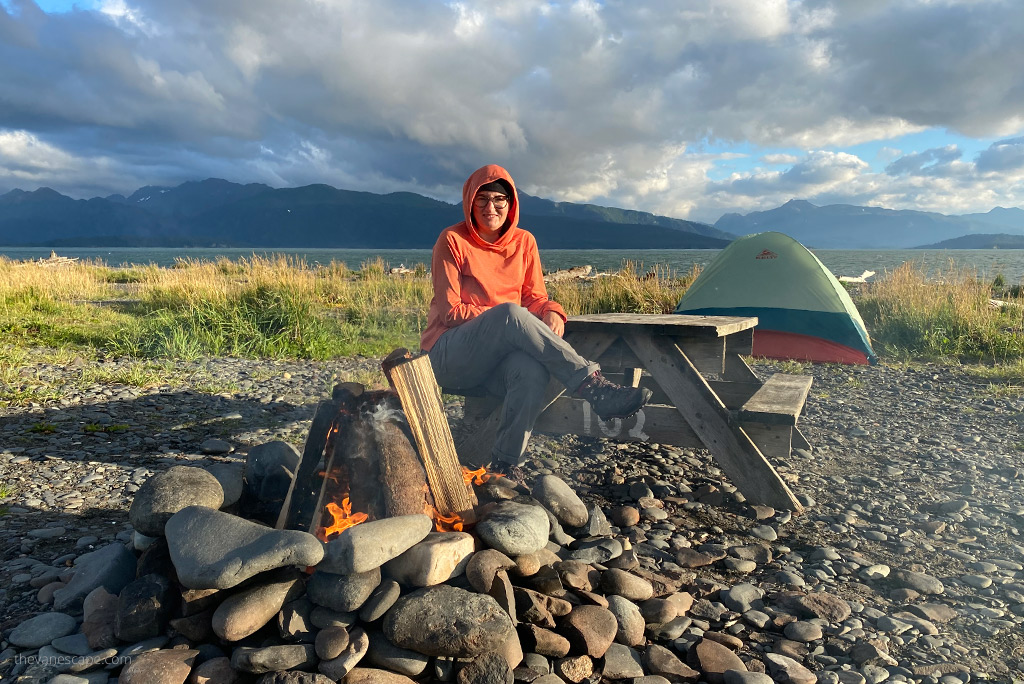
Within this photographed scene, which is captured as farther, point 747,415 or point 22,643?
point 747,415

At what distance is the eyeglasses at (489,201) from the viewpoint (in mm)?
3596

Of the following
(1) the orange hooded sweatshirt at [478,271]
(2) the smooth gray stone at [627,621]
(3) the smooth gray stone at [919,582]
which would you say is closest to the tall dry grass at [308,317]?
(1) the orange hooded sweatshirt at [478,271]

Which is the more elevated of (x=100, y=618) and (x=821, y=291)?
(x=821, y=291)

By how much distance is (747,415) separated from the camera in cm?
335

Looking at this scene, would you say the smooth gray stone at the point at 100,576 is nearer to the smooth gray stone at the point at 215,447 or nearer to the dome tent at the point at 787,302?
the smooth gray stone at the point at 215,447

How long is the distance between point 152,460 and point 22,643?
2.12m

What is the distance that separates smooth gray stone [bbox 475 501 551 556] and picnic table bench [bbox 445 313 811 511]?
100 centimetres

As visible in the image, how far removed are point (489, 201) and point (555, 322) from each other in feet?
2.70

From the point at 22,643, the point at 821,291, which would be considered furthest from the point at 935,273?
the point at 22,643

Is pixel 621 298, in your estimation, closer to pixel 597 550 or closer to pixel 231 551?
pixel 597 550

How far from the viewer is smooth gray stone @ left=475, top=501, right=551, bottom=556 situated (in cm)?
231

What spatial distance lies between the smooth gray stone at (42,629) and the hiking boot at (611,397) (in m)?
2.27

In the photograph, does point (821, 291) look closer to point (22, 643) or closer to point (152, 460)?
point (152, 460)

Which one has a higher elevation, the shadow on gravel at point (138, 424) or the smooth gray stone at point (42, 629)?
the smooth gray stone at point (42, 629)
